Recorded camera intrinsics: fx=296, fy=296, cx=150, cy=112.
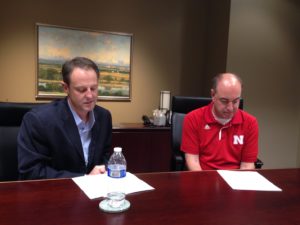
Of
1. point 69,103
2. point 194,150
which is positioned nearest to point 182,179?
point 194,150

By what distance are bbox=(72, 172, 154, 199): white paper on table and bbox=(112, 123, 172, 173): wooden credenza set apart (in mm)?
1650

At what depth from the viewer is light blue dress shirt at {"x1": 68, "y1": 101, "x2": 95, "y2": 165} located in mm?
1691

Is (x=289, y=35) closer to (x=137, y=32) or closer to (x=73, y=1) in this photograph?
(x=137, y=32)

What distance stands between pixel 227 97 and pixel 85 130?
0.90 meters

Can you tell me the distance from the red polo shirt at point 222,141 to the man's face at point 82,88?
74 cm

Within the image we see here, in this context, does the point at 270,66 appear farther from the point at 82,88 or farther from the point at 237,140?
the point at 82,88

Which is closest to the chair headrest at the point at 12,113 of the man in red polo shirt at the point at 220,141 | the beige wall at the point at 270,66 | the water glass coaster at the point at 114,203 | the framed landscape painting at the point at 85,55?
the water glass coaster at the point at 114,203

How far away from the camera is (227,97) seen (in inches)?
74.0

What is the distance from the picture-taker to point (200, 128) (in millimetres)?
2041

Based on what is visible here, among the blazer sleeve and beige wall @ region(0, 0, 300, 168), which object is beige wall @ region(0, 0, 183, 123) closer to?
beige wall @ region(0, 0, 300, 168)

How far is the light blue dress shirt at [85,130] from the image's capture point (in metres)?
1.69

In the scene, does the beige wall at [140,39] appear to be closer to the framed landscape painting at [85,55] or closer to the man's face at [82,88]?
the framed landscape painting at [85,55]

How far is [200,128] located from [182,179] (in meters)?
0.62

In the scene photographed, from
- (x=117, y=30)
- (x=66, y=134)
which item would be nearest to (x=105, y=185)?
(x=66, y=134)
